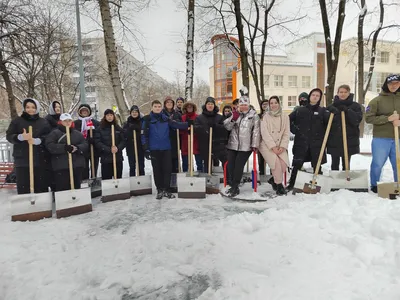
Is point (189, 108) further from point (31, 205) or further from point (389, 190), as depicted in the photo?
point (389, 190)

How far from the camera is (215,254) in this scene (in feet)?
9.23

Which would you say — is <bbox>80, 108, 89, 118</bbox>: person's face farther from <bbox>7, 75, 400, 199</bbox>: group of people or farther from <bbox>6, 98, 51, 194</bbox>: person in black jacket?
<bbox>6, 98, 51, 194</bbox>: person in black jacket

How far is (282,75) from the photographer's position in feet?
116

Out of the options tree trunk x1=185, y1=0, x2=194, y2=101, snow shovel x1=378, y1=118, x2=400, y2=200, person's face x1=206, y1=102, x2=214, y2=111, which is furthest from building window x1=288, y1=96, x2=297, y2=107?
snow shovel x1=378, y1=118, x2=400, y2=200

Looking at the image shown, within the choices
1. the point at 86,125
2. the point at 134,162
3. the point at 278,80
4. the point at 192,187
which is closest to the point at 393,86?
the point at 192,187

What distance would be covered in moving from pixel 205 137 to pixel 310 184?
205cm

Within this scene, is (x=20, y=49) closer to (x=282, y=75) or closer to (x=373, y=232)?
(x=373, y=232)

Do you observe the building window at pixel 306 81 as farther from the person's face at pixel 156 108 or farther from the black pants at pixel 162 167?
the black pants at pixel 162 167

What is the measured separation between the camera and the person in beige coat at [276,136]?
4664 millimetres

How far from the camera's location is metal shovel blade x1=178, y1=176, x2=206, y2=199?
15.6 feet

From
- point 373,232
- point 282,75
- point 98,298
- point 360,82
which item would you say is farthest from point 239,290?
point 282,75

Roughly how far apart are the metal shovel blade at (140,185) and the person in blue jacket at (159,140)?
26cm

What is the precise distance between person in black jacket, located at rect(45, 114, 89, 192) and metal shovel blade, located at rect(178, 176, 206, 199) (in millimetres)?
1707

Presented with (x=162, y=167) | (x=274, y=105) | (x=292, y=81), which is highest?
(x=292, y=81)
